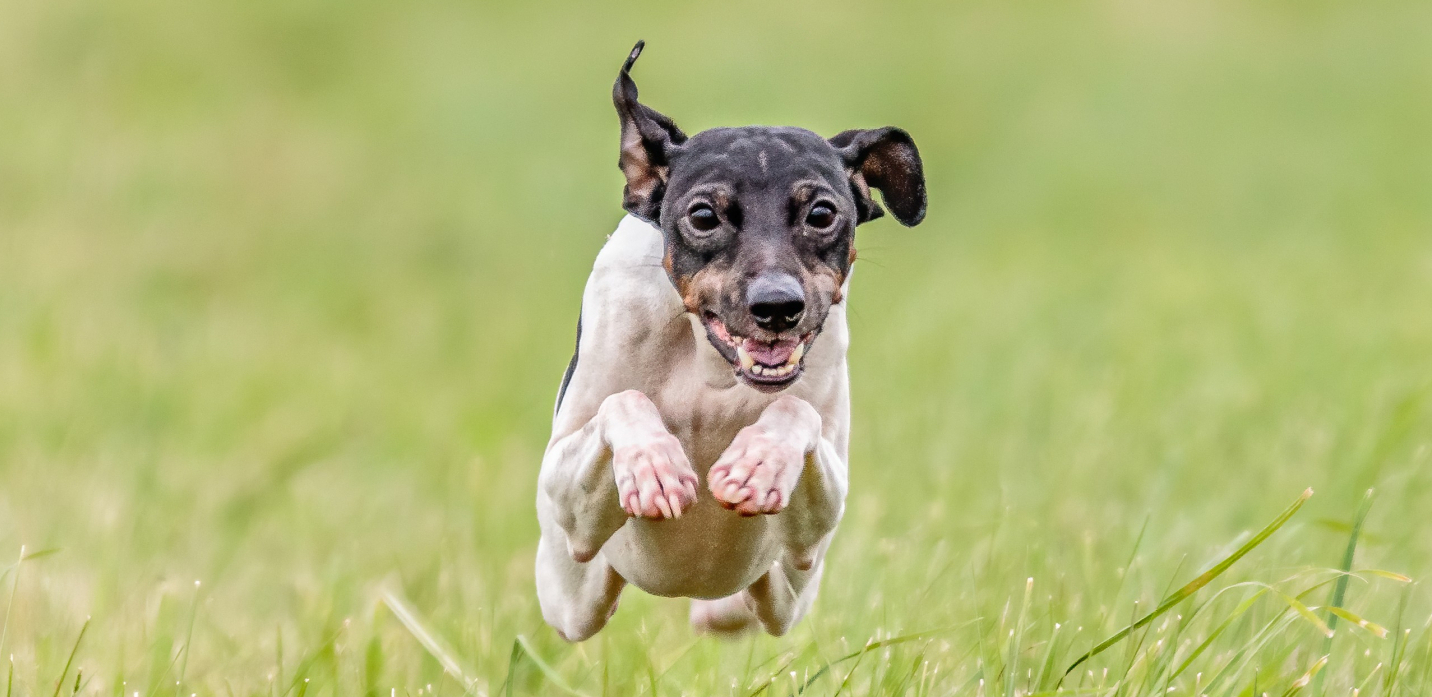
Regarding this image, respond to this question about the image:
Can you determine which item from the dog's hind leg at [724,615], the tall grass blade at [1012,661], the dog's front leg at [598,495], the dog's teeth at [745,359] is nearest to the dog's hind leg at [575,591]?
the dog's front leg at [598,495]

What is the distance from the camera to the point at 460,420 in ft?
31.4

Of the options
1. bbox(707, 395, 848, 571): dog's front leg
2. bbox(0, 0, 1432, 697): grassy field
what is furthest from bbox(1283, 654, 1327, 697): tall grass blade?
bbox(707, 395, 848, 571): dog's front leg

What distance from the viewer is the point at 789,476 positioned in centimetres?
344

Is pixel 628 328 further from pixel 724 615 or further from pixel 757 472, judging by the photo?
pixel 724 615

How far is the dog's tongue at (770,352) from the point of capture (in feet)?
11.3

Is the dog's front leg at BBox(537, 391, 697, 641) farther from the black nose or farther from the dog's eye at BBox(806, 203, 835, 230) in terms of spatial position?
the dog's eye at BBox(806, 203, 835, 230)

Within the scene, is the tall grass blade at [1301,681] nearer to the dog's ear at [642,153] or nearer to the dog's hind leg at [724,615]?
the dog's hind leg at [724,615]

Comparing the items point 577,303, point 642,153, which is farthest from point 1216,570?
point 577,303

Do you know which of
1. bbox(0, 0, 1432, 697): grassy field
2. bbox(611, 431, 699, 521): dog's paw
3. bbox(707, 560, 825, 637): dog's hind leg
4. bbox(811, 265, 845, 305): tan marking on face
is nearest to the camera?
bbox(611, 431, 699, 521): dog's paw

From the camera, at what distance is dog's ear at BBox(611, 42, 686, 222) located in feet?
12.1

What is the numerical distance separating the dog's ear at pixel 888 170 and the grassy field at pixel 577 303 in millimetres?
739

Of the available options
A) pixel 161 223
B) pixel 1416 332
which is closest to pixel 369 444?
pixel 161 223

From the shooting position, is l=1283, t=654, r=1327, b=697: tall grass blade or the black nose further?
l=1283, t=654, r=1327, b=697: tall grass blade

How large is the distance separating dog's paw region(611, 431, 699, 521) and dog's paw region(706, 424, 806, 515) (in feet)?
0.21
